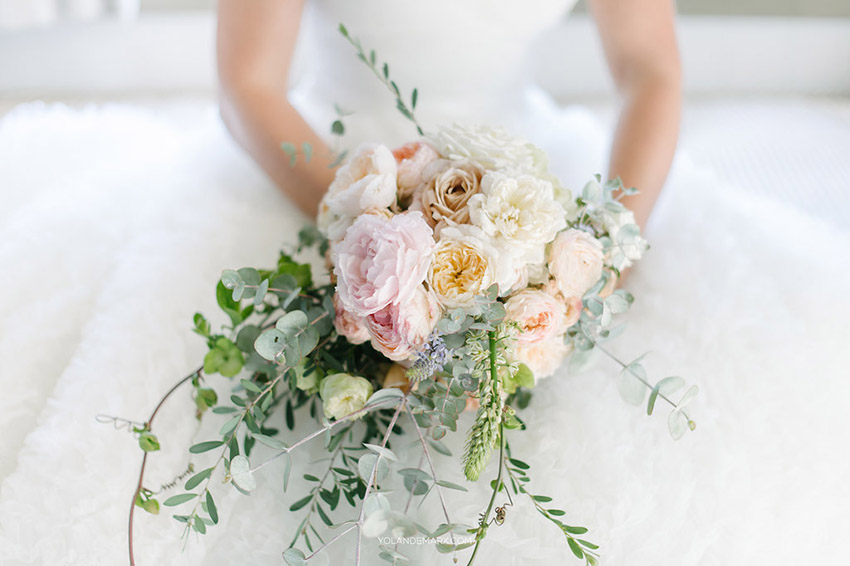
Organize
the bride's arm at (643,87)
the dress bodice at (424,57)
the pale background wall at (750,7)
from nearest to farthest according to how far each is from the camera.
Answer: the bride's arm at (643,87) → the dress bodice at (424,57) → the pale background wall at (750,7)

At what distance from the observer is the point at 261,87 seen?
993 mm

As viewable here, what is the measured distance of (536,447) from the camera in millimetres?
684

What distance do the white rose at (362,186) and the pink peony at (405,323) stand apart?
101 mm

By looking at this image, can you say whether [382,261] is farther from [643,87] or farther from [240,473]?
[643,87]

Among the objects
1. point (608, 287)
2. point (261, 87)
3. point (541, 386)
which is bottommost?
point (541, 386)

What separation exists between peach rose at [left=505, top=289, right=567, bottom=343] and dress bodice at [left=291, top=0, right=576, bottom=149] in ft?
1.80

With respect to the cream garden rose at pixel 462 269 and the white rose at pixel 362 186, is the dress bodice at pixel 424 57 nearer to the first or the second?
the white rose at pixel 362 186

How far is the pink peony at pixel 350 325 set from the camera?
24.2 inches

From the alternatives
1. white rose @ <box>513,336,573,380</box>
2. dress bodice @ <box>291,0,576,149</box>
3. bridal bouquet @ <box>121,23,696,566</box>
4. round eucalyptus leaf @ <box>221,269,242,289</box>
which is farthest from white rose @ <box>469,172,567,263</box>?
dress bodice @ <box>291,0,576,149</box>

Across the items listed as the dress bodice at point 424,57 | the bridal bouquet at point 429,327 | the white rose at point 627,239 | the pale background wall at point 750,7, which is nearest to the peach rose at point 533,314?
the bridal bouquet at point 429,327

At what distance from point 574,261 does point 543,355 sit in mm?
108

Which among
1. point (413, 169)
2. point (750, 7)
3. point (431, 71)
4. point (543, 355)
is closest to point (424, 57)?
point (431, 71)

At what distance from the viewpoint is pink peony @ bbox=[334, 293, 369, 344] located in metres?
0.62

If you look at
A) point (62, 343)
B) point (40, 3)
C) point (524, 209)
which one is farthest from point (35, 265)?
point (40, 3)
